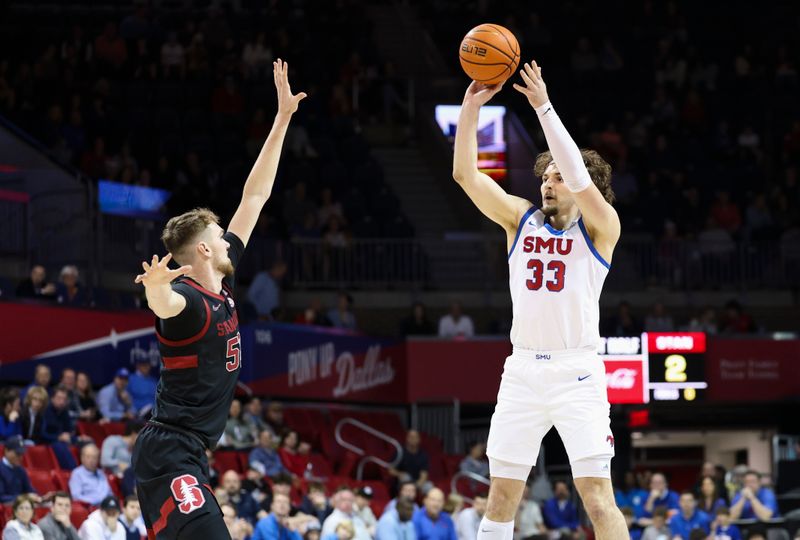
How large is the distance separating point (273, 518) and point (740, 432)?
1557cm

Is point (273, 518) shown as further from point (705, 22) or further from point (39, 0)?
point (705, 22)

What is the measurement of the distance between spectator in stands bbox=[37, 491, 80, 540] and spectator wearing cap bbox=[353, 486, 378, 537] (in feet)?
14.9

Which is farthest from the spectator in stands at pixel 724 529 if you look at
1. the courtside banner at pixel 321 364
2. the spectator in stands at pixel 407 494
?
the courtside banner at pixel 321 364

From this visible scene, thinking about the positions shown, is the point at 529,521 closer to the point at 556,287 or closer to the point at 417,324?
the point at 417,324

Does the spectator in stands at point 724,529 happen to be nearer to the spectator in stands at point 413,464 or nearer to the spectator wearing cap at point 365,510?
the spectator in stands at point 413,464

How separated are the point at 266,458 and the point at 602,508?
11.3 meters

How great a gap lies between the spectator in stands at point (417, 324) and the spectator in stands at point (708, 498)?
5571mm

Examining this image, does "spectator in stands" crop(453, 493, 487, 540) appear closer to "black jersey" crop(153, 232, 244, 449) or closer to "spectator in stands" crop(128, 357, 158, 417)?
"spectator in stands" crop(128, 357, 158, 417)

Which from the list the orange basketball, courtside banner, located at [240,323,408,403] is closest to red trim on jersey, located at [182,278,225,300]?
the orange basketball

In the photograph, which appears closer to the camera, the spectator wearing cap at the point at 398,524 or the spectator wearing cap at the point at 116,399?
the spectator wearing cap at the point at 398,524

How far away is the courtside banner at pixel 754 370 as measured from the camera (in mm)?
24703

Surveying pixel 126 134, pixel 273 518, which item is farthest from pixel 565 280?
pixel 126 134

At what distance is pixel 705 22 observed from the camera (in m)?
32.6

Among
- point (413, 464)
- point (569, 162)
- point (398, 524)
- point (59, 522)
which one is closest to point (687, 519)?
point (413, 464)
